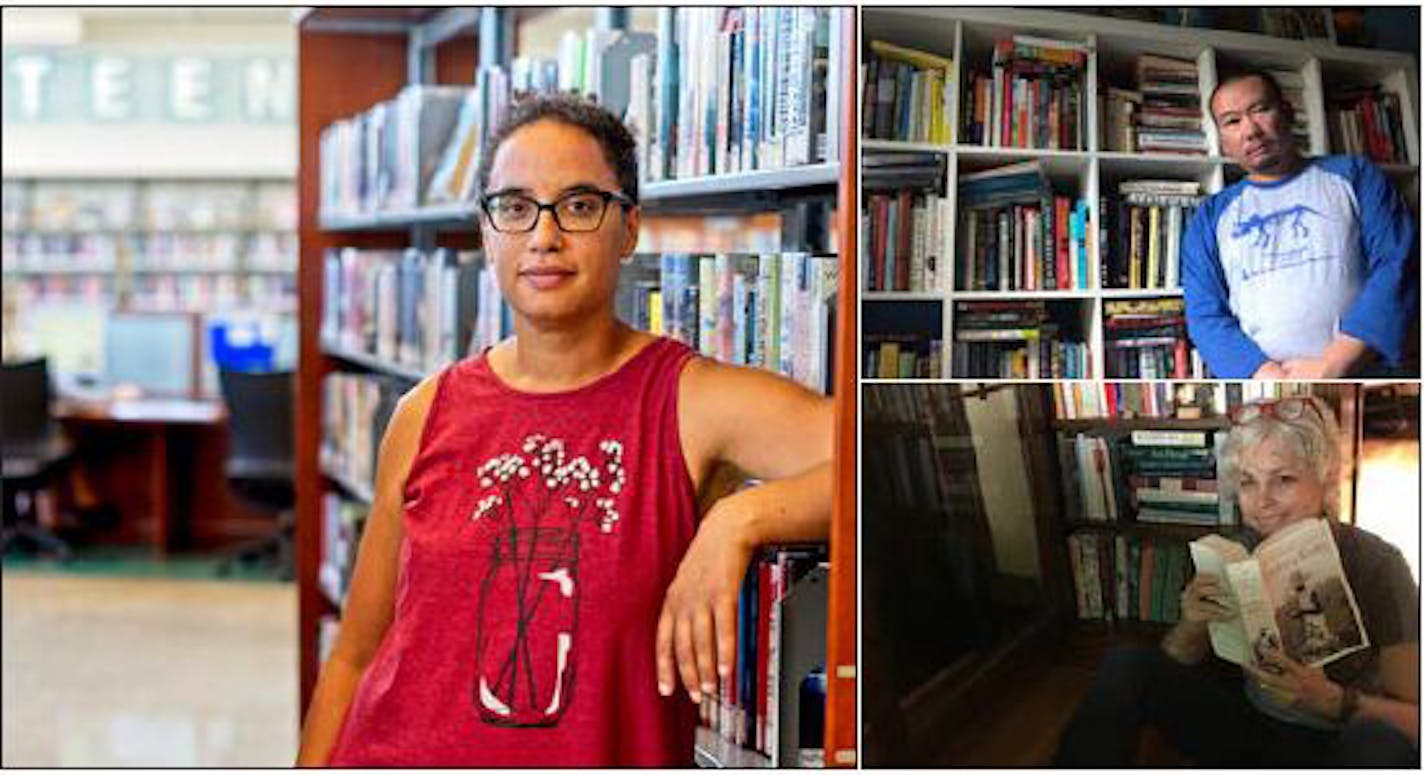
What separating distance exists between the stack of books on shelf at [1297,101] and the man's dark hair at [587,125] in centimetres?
74

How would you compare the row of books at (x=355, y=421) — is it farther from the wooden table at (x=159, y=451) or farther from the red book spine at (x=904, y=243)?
the wooden table at (x=159, y=451)

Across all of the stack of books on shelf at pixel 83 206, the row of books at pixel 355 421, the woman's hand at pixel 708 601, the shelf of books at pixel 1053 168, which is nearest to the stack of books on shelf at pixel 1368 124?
the shelf of books at pixel 1053 168

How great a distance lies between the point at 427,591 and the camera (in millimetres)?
2164

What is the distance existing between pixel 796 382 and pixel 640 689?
40cm

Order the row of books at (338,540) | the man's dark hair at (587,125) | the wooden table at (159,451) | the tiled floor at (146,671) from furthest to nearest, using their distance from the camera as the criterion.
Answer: the wooden table at (159,451)
the tiled floor at (146,671)
the row of books at (338,540)
the man's dark hair at (587,125)

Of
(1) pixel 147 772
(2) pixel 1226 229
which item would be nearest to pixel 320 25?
(1) pixel 147 772

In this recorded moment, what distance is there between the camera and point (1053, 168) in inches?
78.3

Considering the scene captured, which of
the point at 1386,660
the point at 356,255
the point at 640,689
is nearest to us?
the point at 1386,660

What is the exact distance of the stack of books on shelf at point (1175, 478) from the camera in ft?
6.40

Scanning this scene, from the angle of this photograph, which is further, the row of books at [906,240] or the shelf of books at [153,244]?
the shelf of books at [153,244]

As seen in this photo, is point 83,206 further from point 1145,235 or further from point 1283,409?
point 1283,409

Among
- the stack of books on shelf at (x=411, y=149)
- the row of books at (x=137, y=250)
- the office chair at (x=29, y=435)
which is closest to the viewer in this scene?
the stack of books on shelf at (x=411, y=149)

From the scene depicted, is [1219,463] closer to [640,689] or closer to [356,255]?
[640,689]

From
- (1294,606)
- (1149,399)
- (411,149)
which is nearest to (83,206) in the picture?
(411,149)
